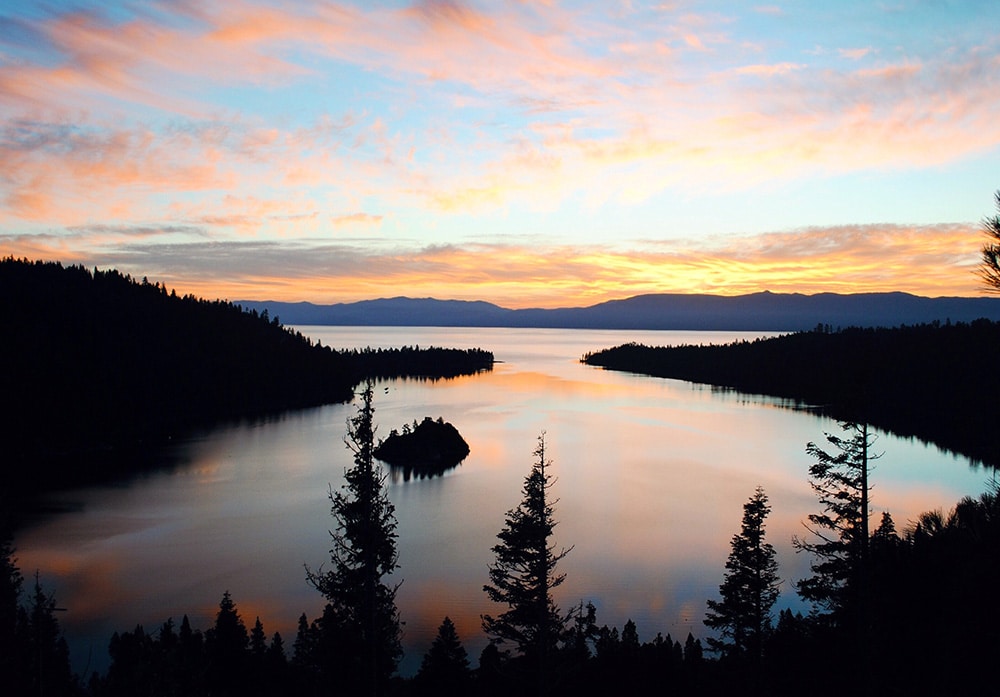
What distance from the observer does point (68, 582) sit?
29.7m

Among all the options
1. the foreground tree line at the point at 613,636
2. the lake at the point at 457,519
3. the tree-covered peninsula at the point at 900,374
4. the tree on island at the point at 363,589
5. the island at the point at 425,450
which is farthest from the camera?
the tree-covered peninsula at the point at 900,374

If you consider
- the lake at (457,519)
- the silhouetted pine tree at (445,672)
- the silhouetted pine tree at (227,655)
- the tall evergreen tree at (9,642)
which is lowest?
the lake at (457,519)

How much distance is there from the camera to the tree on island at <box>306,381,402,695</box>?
12344 millimetres

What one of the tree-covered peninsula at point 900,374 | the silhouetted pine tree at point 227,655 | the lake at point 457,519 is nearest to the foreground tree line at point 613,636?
the silhouetted pine tree at point 227,655

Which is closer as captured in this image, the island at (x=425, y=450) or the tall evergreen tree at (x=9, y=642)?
the tall evergreen tree at (x=9, y=642)

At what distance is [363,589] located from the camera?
45.8ft

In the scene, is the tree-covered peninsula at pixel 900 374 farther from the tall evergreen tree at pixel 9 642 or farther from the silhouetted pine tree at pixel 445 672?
the tall evergreen tree at pixel 9 642

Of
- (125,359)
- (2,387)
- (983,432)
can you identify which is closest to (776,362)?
(983,432)

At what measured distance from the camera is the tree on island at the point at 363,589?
40.5 feet

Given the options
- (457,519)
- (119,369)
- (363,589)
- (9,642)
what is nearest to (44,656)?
(9,642)

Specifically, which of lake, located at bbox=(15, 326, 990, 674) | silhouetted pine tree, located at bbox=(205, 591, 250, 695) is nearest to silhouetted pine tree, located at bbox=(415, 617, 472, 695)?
lake, located at bbox=(15, 326, 990, 674)

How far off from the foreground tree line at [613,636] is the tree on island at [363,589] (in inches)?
1.9

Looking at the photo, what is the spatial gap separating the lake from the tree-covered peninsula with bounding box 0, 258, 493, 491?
30.6 ft

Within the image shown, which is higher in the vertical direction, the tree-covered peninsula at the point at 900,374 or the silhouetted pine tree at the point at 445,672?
the tree-covered peninsula at the point at 900,374
